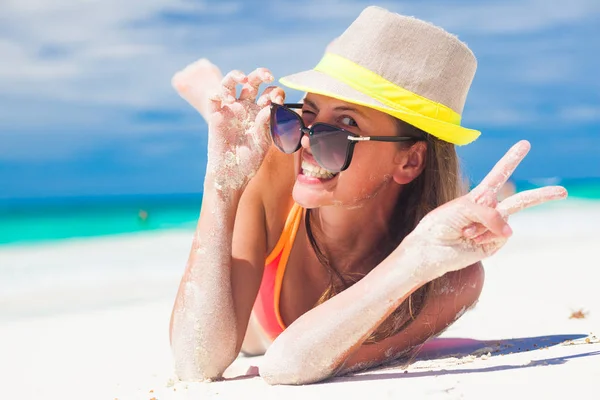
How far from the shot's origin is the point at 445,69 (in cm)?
318

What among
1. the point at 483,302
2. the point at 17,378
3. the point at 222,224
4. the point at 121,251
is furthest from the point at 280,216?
the point at 121,251

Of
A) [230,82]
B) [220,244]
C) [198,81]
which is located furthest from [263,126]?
[198,81]

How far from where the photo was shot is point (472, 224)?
255cm

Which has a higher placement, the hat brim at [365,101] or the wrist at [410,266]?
the hat brim at [365,101]

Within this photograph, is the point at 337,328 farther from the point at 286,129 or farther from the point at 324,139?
the point at 286,129

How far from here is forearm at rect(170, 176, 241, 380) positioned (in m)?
3.12

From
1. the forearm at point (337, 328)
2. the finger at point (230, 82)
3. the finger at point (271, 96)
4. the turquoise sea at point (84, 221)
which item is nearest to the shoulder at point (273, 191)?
the finger at point (271, 96)

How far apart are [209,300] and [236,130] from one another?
2.48 feet

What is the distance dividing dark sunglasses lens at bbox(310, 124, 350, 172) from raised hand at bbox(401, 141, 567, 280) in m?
0.56

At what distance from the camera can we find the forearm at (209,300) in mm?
3125

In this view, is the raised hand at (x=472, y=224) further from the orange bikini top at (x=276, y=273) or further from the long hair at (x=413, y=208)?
the orange bikini top at (x=276, y=273)

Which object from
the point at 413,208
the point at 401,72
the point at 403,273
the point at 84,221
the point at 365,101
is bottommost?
the point at 84,221

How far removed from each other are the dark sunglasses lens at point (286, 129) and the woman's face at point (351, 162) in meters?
0.05

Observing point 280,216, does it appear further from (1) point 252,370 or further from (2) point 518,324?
(2) point 518,324
